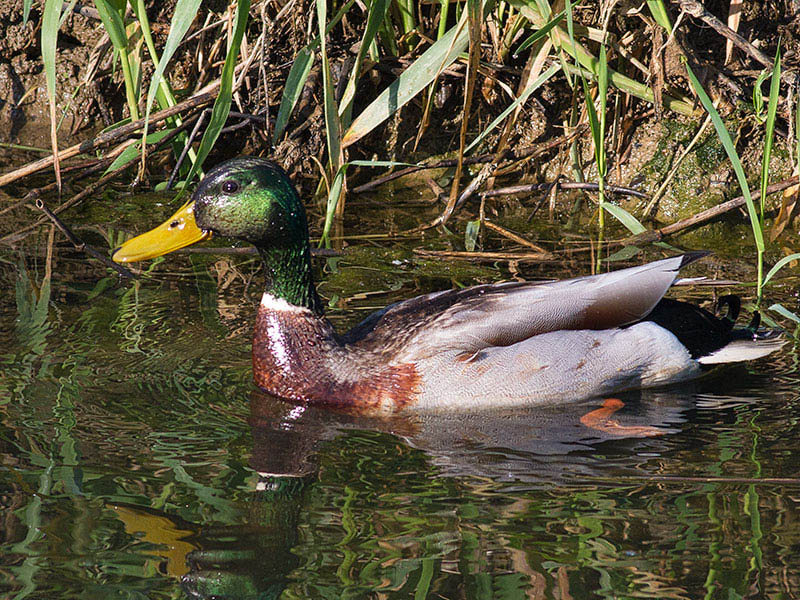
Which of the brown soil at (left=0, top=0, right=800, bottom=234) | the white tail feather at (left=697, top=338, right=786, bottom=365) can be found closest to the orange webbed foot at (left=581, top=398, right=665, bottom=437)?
the white tail feather at (left=697, top=338, right=786, bottom=365)

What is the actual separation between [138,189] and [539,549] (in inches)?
165

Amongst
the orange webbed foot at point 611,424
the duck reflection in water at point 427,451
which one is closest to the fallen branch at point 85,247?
the duck reflection in water at point 427,451

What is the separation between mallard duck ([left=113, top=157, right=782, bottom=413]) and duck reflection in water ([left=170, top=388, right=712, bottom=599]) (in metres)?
0.09

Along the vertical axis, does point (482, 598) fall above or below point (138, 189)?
below

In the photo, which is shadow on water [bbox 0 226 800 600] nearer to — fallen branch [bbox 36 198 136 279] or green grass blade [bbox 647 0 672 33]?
fallen branch [bbox 36 198 136 279]

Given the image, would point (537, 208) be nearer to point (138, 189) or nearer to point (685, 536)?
point (138, 189)

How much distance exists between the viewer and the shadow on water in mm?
3137

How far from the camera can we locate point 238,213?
4.50 metres

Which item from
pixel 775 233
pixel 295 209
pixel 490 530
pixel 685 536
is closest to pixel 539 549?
pixel 490 530

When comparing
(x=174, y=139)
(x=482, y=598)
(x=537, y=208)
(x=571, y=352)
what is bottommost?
(x=482, y=598)

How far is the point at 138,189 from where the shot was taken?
6.80 m

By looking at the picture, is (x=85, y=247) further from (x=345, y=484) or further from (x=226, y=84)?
(x=345, y=484)

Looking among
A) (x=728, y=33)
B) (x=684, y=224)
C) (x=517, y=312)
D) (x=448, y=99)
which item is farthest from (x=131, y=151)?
(x=728, y=33)

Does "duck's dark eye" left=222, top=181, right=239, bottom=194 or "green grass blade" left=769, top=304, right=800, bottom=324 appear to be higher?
"duck's dark eye" left=222, top=181, right=239, bottom=194
